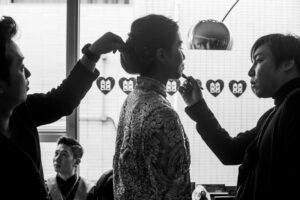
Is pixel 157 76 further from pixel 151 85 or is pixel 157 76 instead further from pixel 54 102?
pixel 54 102

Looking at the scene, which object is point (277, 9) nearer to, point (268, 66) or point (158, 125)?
point (268, 66)

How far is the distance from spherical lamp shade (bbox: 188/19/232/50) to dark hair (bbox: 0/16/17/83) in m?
1.55

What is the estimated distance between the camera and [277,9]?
420cm

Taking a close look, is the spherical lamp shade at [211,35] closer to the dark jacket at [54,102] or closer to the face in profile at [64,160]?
the dark jacket at [54,102]

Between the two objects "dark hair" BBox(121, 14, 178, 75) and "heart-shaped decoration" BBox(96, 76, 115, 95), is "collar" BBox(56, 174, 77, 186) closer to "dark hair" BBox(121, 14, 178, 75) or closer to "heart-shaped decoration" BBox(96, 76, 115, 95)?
"heart-shaped decoration" BBox(96, 76, 115, 95)

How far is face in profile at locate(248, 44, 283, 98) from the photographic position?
5.56 feet

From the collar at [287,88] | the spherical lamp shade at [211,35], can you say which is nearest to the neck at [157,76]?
the collar at [287,88]

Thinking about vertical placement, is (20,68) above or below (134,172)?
above

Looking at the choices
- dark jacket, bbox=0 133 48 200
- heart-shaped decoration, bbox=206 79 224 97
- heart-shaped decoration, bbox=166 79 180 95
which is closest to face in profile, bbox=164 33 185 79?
dark jacket, bbox=0 133 48 200

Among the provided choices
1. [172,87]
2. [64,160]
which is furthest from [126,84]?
[64,160]

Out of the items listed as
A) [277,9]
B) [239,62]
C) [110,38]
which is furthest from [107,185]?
[277,9]

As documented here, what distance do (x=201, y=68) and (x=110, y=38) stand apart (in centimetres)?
245

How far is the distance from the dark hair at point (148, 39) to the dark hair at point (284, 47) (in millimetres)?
382

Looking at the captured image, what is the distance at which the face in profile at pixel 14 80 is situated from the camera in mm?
1316
